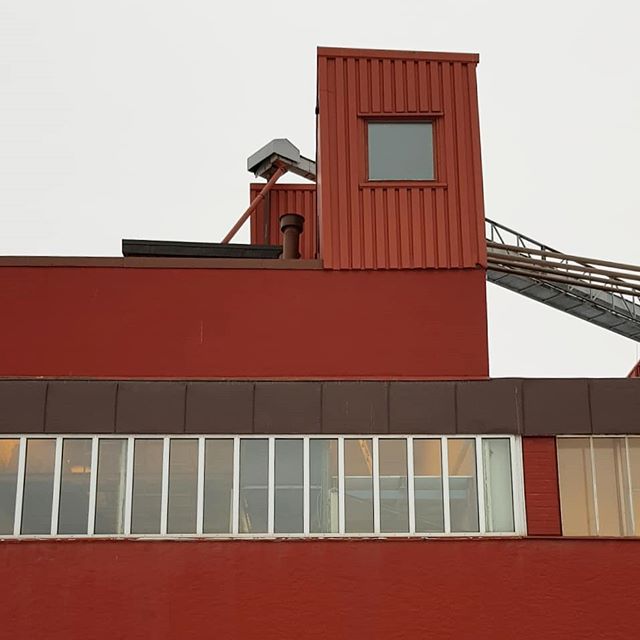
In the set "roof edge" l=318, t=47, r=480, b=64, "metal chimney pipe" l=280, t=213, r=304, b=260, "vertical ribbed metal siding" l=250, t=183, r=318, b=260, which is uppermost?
"vertical ribbed metal siding" l=250, t=183, r=318, b=260

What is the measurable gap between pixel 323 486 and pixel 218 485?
182cm

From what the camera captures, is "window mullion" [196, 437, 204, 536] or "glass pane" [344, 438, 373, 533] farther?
"glass pane" [344, 438, 373, 533]

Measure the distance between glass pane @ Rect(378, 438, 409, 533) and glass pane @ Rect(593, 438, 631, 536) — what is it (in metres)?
3.34

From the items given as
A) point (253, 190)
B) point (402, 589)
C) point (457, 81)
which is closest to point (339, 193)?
point (457, 81)

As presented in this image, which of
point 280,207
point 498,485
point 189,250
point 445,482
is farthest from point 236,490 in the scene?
point 280,207

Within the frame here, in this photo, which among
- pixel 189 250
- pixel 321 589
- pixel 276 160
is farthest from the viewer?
pixel 276 160

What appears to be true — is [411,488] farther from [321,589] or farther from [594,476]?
[594,476]

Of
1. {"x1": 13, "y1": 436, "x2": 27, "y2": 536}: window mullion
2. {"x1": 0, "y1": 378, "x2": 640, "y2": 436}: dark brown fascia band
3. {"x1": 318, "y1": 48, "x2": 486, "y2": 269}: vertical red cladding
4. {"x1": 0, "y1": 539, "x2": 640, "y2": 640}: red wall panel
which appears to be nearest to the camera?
{"x1": 0, "y1": 539, "x2": 640, "y2": 640}: red wall panel

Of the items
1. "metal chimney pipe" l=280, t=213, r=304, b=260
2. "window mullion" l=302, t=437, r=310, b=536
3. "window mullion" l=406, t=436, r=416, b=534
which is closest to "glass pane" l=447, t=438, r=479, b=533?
"window mullion" l=406, t=436, r=416, b=534

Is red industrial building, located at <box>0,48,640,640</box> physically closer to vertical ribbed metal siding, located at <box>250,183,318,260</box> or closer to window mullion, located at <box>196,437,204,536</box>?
window mullion, located at <box>196,437,204,536</box>

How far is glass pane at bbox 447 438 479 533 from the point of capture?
1972 cm

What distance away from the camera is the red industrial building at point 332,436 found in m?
19.0

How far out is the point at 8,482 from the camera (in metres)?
19.6

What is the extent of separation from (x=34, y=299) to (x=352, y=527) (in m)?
7.15
